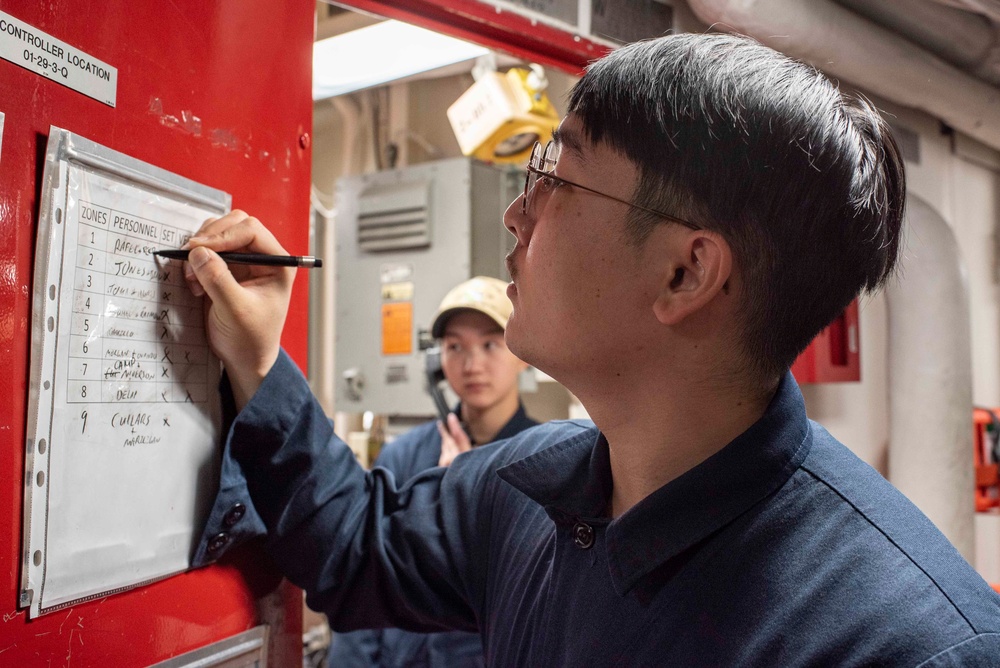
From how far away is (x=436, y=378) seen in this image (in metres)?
2.51

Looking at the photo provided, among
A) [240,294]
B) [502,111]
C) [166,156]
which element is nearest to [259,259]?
[240,294]

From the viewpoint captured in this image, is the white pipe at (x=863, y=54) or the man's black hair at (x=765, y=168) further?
the white pipe at (x=863, y=54)

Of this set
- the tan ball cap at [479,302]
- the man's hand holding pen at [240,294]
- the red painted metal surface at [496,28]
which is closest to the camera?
the man's hand holding pen at [240,294]

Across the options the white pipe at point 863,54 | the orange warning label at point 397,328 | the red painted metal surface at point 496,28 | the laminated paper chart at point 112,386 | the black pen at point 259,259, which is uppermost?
the white pipe at point 863,54

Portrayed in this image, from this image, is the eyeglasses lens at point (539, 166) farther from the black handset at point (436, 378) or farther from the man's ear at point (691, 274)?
the black handset at point (436, 378)

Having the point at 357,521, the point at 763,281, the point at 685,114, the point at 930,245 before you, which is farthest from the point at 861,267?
the point at 930,245

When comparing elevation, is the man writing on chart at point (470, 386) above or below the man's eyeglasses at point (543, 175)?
below

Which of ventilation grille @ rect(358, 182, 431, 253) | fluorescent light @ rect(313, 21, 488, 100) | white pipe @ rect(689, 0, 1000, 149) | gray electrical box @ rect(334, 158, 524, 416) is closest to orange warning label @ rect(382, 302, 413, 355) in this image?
gray electrical box @ rect(334, 158, 524, 416)

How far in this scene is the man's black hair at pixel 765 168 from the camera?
854 millimetres

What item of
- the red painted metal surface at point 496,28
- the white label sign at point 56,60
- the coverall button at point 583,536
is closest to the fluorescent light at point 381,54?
the red painted metal surface at point 496,28

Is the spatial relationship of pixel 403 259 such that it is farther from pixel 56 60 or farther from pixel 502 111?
pixel 56 60

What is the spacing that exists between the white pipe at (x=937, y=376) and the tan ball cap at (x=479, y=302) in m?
1.20

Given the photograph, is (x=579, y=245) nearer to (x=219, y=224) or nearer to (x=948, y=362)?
(x=219, y=224)

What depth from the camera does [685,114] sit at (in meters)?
0.87
